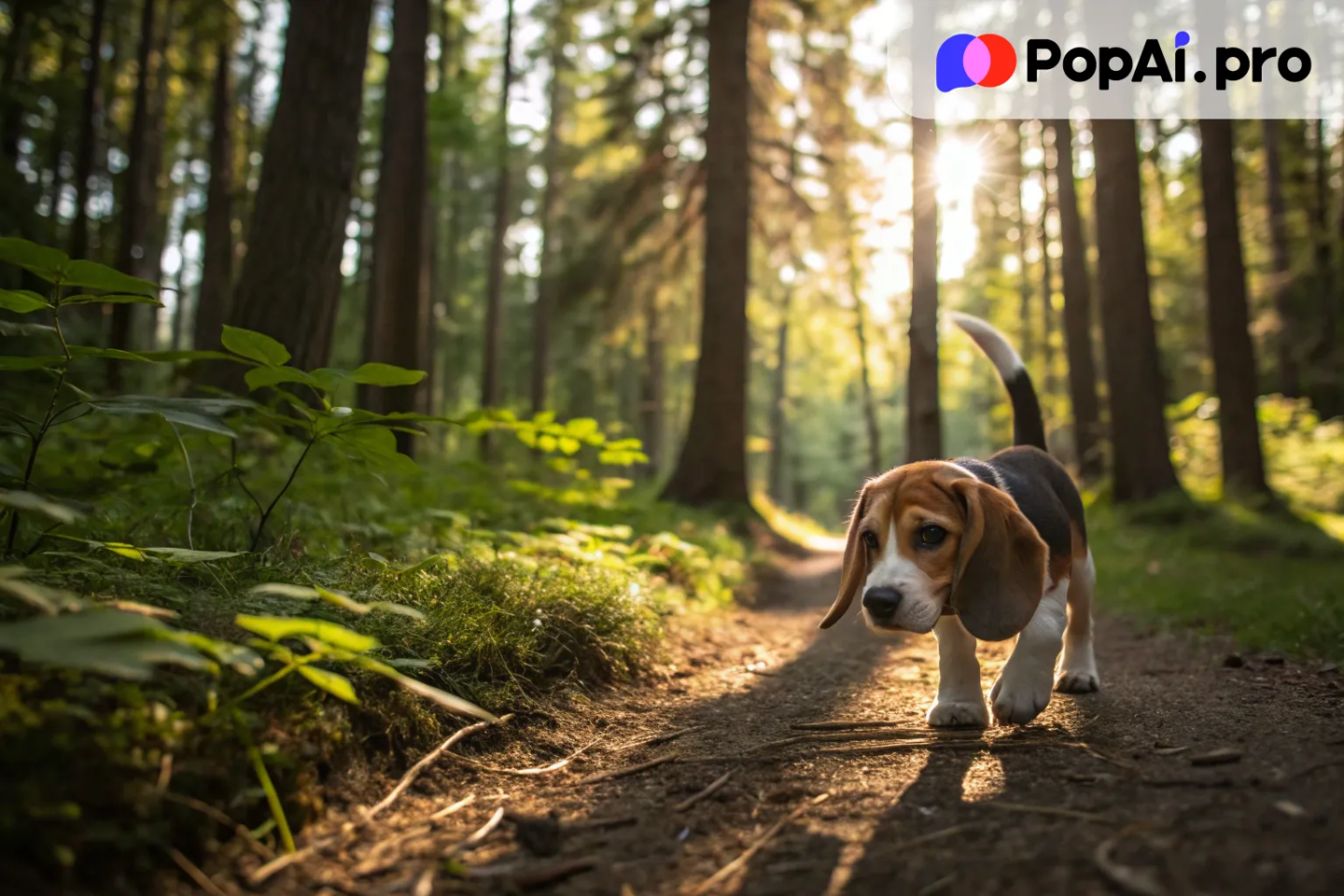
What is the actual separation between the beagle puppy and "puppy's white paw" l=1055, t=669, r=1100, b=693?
721 mm

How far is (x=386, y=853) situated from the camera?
→ 2273 millimetres

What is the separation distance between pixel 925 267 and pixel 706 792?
239 inches

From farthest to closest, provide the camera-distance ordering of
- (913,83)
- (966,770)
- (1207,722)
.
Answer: (913,83)
(1207,722)
(966,770)

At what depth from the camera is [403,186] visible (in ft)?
35.7

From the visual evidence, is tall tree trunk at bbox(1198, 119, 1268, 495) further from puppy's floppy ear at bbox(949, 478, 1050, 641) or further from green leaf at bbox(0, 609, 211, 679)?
green leaf at bbox(0, 609, 211, 679)

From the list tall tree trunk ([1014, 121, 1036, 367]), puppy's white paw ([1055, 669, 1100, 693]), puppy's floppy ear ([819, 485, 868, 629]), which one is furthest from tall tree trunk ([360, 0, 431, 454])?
tall tree trunk ([1014, 121, 1036, 367])

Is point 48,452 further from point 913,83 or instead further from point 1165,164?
point 1165,164

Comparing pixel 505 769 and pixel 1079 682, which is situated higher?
pixel 1079 682

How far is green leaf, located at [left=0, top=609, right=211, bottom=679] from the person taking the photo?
1.86 m

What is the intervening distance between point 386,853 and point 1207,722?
2.94m

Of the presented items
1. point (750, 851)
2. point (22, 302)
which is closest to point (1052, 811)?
point (750, 851)

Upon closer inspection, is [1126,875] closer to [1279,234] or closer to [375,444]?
[375,444]

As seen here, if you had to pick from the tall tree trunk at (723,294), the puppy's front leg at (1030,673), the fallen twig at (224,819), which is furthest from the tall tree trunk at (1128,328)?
the fallen twig at (224,819)

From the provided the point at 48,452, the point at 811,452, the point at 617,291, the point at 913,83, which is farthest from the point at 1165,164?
the point at 811,452
